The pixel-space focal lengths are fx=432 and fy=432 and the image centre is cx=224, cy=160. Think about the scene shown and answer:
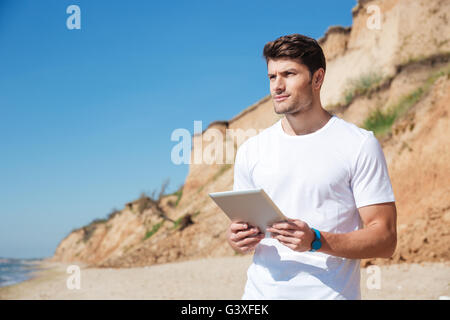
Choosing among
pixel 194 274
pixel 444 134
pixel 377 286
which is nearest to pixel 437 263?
pixel 377 286

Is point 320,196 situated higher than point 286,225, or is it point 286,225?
point 320,196

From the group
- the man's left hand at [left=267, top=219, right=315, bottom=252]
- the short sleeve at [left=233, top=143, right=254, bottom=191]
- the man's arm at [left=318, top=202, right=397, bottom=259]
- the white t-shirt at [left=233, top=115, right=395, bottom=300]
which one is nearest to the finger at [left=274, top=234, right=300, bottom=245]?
the man's left hand at [left=267, top=219, right=315, bottom=252]

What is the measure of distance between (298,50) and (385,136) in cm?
1345

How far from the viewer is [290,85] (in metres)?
2.19

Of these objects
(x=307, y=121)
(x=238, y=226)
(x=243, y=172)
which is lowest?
(x=238, y=226)

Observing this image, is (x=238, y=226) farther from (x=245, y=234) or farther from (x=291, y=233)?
(x=291, y=233)

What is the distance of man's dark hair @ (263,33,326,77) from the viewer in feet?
7.14

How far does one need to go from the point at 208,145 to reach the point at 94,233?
1358 cm

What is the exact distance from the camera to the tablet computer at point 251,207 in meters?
1.91

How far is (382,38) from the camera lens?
23.1 m

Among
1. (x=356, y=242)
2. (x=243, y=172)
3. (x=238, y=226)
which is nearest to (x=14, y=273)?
(x=243, y=172)

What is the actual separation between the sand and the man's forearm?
7.73 meters

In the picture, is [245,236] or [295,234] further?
[245,236]

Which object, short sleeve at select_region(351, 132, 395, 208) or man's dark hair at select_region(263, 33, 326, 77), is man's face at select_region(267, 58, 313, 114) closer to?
man's dark hair at select_region(263, 33, 326, 77)
